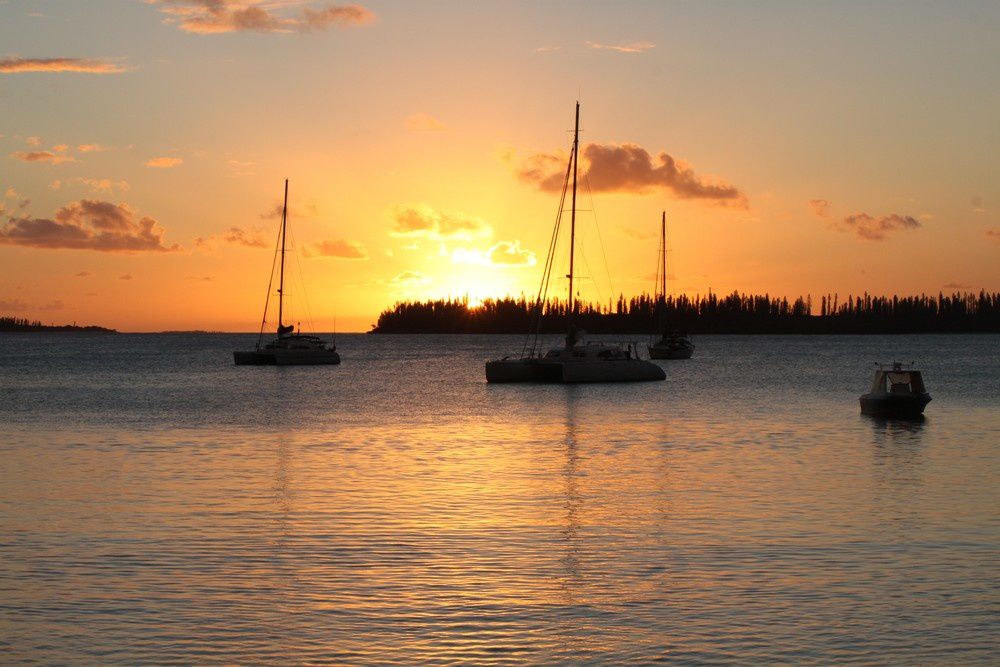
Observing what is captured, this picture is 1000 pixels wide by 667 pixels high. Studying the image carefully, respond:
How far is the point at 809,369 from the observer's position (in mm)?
135125

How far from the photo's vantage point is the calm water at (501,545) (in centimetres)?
1505

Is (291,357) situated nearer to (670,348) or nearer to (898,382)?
(670,348)

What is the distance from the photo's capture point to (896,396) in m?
54.7

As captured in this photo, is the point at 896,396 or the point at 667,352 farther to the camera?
the point at 667,352

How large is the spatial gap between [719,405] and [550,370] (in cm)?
1695

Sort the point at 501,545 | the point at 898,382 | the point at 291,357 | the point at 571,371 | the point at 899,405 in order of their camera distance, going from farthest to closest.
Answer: the point at 291,357 < the point at 571,371 < the point at 898,382 < the point at 899,405 < the point at 501,545

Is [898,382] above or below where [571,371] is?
above

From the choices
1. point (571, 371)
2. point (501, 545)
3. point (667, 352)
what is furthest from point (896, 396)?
point (667, 352)

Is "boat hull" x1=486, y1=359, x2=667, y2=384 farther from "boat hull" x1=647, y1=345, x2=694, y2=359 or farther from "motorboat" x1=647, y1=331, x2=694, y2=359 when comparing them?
"motorboat" x1=647, y1=331, x2=694, y2=359

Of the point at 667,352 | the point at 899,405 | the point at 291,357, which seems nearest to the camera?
the point at 899,405

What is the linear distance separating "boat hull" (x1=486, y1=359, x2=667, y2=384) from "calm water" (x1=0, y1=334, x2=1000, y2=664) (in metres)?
32.0

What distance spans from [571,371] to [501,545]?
61849mm

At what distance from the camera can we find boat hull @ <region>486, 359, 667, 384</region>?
8362 cm

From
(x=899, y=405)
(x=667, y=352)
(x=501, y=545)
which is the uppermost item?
(x=667, y=352)
